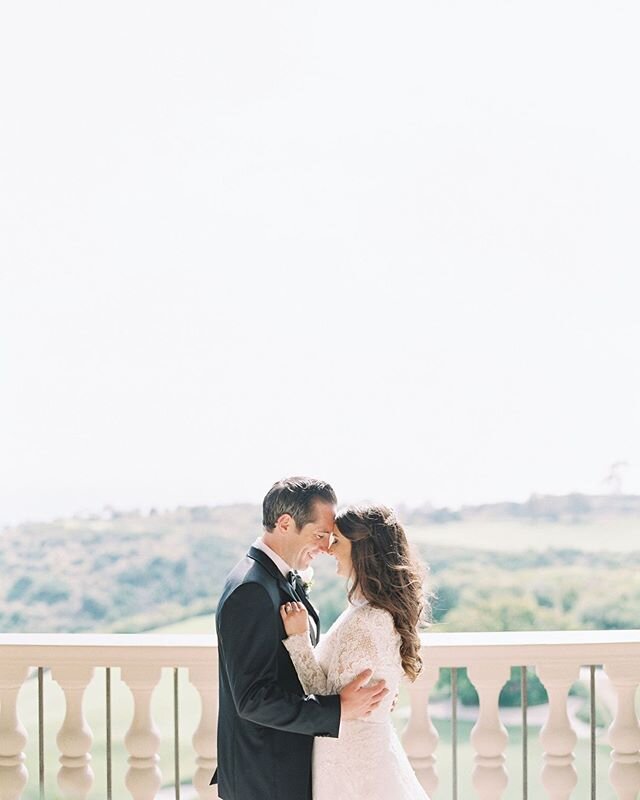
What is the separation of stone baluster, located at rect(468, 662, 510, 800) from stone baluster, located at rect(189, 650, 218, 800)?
74cm

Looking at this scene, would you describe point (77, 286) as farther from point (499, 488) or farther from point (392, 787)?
point (392, 787)

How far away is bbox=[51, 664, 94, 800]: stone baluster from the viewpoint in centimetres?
302

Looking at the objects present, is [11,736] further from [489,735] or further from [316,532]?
[489,735]

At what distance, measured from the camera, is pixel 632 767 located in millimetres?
3021

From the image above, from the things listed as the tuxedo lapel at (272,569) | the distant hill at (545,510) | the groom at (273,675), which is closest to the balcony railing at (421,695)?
the groom at (273,675)

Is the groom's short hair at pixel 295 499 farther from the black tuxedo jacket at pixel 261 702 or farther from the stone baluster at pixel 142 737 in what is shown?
the stone baluster at pixel 142 737

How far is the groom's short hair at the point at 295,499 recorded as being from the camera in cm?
253

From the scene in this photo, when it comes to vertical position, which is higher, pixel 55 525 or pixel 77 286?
pixel 77 286

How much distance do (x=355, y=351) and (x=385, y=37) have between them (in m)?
6.24

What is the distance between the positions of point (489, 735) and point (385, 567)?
841mm

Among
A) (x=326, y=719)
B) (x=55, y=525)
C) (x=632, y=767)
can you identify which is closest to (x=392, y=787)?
(x=326, y=719)

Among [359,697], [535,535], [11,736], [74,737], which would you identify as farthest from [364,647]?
[535,535]

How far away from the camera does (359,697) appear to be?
2410mm

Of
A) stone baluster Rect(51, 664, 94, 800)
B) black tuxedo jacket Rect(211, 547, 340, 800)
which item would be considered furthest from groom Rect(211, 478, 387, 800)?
stone baluster Rect(51, 664, 94, 800)
